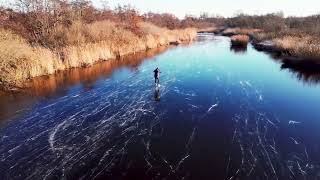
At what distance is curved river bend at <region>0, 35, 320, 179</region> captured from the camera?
6.48m

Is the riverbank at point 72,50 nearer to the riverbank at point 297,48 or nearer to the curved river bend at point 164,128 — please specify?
the curved river bend at point 164,128

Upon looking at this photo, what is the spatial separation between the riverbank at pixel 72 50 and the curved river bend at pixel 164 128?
1015 mm

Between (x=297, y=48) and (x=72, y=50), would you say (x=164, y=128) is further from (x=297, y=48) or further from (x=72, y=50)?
(x=297, y=48)

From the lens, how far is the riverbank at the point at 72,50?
1346 centimetres

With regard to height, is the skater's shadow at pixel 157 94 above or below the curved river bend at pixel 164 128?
above

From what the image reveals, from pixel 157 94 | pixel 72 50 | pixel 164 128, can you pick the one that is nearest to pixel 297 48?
pixel 157 94

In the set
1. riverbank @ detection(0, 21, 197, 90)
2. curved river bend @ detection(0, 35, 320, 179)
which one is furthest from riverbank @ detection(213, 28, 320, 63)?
riverbank @ detection(0, 21, 197, 90)

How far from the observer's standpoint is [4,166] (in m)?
6.56

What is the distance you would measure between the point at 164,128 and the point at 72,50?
1178cm

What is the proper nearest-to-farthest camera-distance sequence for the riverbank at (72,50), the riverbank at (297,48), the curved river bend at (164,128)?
the curved river bend at (164,128)
the riverbank at (72,50)
the riverbank at (297,48)

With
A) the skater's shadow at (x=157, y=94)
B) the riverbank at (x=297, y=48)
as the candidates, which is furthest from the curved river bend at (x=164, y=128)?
the riverbank at (x=297, y=48)

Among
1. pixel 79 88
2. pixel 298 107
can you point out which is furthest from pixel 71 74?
pixel 298 107

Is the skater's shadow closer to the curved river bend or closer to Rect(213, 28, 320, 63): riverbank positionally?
the curved river bend

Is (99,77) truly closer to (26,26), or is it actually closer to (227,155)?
(26,26)
